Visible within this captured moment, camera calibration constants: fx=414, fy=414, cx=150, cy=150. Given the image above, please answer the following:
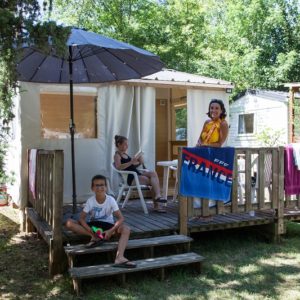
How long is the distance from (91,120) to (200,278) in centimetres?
366

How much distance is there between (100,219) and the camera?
166 inches

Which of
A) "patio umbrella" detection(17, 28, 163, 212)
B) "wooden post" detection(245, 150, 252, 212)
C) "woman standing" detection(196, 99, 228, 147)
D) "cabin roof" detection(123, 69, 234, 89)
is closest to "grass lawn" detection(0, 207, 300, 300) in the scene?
"wooden post" detection(245, 150, 252, 212)

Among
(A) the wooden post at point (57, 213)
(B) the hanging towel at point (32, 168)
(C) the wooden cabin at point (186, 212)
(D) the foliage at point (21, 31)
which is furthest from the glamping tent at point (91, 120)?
(D) the foliage at point (21, 31)

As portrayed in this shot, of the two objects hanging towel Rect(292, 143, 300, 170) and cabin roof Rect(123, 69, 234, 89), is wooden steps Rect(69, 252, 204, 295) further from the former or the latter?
cabin roof Rect(123, 69, 234, 89)

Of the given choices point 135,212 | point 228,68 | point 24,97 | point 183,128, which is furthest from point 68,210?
point 228,68

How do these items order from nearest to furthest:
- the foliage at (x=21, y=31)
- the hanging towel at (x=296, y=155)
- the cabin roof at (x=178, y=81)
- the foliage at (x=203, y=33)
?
1. the foliage at (x=21, y=31)
2. the hanging towel at (x=296, y=155)
3. the cabin roof at (x=178, y=81)
4. the foliage at (x=203, y=33)

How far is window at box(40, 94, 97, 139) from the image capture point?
6730 millimetres

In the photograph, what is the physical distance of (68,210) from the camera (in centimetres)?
587

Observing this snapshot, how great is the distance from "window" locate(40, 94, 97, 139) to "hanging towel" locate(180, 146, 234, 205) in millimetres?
2598

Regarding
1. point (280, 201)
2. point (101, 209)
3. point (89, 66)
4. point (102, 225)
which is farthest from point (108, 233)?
point (89, 66)

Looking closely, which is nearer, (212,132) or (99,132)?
(212,132)

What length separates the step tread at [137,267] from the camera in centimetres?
367

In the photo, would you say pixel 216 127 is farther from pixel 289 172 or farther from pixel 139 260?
pixel 139 260

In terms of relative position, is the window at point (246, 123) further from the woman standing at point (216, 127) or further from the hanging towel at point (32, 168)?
the hanging towel at point (32, 168)
